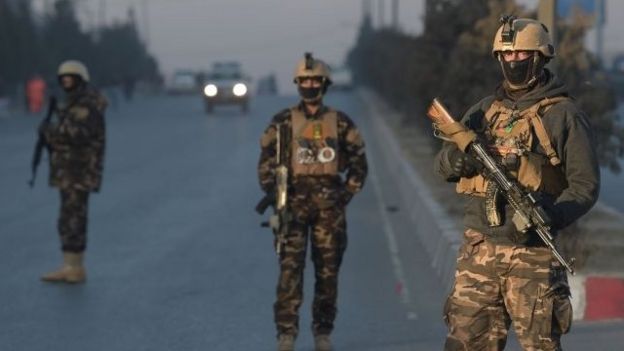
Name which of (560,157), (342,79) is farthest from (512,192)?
(342,79)

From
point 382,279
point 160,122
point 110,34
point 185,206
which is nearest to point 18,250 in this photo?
point 382,279

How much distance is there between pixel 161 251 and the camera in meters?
13.5

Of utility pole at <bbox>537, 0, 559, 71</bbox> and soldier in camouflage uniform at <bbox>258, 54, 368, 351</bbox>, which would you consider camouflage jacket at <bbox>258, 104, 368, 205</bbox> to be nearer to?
soldier in camouflage uniform at <bbox>258, 54, 368, 351</bbox>

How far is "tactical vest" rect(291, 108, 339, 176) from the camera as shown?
314 inches

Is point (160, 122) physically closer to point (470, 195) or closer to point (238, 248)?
point (238, 248)

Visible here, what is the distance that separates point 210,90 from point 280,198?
45.3 metres

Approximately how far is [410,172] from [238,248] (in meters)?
6.02

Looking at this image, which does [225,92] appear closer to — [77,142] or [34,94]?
[34,94]

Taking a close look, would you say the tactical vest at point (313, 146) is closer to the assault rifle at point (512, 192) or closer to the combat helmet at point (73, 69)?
the assault rifle at point (512, 192)

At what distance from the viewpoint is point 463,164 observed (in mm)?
5344

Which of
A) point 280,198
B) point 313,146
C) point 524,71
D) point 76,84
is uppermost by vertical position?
point 524,71

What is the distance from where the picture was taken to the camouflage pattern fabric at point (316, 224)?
26.1ft

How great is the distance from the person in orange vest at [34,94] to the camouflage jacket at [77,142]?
4669 centimetres

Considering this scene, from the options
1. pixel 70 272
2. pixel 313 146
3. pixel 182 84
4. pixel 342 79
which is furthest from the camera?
pixel 182 84
